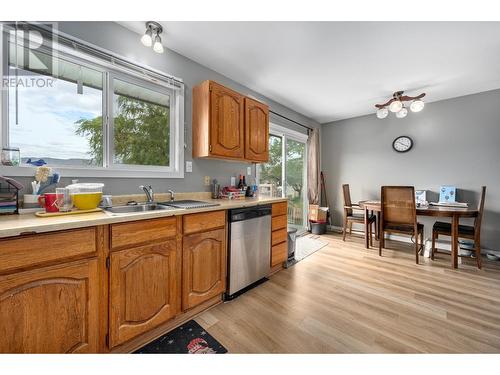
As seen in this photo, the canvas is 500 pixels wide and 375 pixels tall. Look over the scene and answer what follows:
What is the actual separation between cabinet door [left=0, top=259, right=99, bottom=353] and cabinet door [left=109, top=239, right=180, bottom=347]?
10 centimetres

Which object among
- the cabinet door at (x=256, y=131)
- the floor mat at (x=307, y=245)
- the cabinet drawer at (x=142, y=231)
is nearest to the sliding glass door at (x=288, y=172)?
the floor mat at (x=307, y=245)

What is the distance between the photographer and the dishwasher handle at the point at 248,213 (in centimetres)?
183

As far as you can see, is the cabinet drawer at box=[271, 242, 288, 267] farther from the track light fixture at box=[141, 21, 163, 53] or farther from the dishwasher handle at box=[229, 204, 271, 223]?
the track light fixture at box=[141, 21, 163, 53]

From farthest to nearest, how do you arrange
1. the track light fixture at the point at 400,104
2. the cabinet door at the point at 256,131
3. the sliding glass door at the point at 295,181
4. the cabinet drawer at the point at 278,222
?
the sliding glass door at the point at 295,181 → the track light fixture at the point at 400,104 → the cabinet door at the point at 256,131 → the cabinet drawer at the point at 278,222

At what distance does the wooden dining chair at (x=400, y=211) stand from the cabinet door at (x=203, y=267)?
95.1 inches

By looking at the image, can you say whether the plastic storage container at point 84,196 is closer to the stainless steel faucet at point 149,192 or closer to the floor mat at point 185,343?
Result: the stainless steel faucet at point 149,192

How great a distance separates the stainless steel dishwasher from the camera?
6.06 ft

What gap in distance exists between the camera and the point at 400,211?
9.27 ft

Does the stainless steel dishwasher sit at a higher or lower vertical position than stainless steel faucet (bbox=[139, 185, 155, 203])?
lower

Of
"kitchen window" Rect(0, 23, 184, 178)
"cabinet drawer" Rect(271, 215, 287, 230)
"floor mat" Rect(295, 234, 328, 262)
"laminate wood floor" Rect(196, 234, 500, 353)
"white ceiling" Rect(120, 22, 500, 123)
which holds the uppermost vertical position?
"white ceiling" Rect(120, 22, 500, 123)

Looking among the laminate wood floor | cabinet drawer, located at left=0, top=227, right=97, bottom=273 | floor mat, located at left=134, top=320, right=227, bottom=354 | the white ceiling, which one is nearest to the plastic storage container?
cabinet drawer, located at left=0, top=227, right=97, bottom=273

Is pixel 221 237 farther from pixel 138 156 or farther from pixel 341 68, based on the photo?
pixel 341 68
